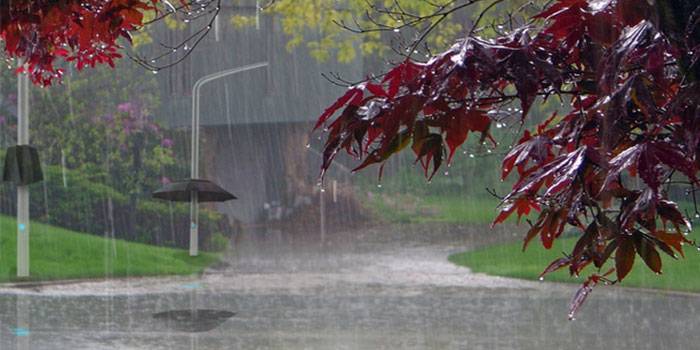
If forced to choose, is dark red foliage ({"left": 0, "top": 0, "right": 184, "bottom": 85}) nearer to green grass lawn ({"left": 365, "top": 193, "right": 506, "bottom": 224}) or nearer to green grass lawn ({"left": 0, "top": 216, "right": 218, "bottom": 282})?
green grass lawn ({"left": 0, "top": 216, "right": 218, "bottom": 282})

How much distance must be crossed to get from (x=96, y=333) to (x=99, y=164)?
13.7 m

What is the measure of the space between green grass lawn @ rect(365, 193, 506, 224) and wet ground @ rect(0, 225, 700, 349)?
25.1 feet

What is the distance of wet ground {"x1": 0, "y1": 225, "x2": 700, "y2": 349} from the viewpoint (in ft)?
35.7

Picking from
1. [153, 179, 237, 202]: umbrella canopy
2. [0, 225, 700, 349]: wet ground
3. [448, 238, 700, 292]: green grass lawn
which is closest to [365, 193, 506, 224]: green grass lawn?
[448, 238, 700, 292]: green grass lawn

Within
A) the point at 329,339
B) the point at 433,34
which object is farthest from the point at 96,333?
the point at 433,34

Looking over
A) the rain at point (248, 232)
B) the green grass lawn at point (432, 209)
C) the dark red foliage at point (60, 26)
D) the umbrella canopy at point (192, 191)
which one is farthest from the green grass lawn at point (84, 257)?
the dark red foliage at point (60, 26)

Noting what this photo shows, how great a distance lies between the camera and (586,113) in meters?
3.02

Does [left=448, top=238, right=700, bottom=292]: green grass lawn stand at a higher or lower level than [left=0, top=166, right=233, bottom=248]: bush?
lower

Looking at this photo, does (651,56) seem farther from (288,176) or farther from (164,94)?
(288,176)

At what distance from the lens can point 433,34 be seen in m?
21.8

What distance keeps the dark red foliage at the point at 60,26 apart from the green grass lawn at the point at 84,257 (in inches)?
540

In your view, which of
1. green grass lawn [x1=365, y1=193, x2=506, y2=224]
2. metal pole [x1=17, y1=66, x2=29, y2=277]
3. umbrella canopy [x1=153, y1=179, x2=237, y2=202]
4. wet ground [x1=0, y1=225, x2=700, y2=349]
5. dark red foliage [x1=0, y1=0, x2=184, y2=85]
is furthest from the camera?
green grass lawn [x1=365, y1=193, x2=506, y2=224]

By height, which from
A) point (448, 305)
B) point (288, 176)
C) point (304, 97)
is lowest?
point (448, 305)

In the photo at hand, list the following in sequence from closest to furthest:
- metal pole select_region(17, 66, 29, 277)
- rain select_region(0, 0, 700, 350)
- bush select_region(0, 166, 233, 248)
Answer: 1. rain select_region(0, 0, 700, 350)
2. metal pole select_region(17, 66, 29, 277)
3. bush select_region(0, 166, 233, 248)
